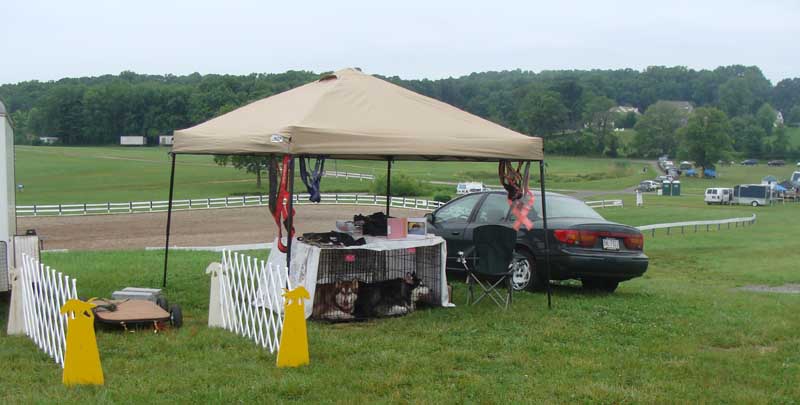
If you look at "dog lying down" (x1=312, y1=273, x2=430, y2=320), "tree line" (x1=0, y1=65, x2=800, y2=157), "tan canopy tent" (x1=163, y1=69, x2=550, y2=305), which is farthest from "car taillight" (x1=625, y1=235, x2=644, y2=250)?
"tree line" (x1=0, y1=65, x2=800, y2=157)

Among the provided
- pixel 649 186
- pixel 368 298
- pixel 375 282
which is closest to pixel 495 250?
pixel 375 282

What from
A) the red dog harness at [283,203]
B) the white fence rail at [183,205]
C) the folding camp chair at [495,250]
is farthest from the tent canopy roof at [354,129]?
the white fence rail at [183,205]

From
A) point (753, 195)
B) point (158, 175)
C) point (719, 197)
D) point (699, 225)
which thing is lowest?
point (699, 225)

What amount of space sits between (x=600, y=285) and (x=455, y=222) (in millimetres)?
2153

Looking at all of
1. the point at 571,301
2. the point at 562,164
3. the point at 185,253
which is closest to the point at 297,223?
the point at 185,253

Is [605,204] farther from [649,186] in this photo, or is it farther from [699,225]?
[649,186]

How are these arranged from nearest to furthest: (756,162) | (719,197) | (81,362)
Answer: (81,362) < (719,197) < (756,162)

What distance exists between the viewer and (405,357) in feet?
21.8

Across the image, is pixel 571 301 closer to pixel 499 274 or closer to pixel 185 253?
pixel 499 274

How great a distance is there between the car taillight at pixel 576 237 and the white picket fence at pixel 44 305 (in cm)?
568

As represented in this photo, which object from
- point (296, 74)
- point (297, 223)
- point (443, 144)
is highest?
point (296, 74)

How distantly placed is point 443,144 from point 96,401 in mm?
4403

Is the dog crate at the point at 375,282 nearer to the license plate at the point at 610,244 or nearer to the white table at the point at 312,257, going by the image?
the white table at the point at 312,257

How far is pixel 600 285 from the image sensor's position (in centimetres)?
1108
